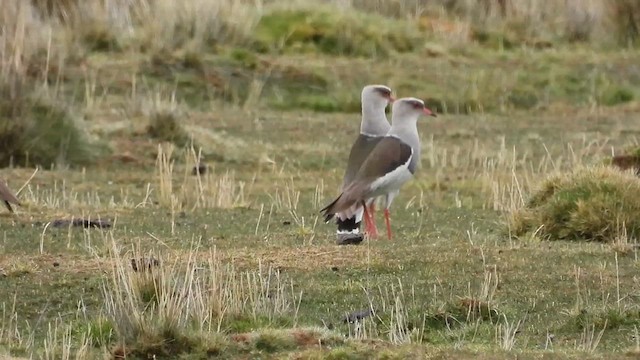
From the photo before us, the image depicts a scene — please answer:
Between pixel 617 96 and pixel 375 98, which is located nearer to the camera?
pixel 375 98

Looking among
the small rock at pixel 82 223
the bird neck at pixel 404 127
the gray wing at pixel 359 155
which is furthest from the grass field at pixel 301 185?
the bird neck at pixel 404 127

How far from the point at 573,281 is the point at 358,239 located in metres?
1.89

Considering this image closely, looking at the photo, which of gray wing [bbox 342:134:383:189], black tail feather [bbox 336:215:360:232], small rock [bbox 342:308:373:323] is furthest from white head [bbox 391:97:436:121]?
small rock [bbox 342:308:373:323]

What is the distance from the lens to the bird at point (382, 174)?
10.5 m

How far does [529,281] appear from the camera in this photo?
354 inches

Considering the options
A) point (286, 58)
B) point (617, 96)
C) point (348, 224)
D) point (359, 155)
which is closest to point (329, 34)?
point (286, 58)

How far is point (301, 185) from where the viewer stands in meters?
15.8

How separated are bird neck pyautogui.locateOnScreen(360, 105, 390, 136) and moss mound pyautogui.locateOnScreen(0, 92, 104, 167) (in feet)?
19.8

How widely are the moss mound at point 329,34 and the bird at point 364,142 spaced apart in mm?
14046

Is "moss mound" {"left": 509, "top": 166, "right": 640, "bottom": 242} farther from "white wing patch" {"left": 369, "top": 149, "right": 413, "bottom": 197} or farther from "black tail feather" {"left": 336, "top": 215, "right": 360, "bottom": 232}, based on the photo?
"black tail feather" {"left": 336, "top": 215, "right": 360, "bottom": 232}

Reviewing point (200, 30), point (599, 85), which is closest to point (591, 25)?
point (599, 85)

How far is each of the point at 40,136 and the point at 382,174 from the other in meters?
7.37

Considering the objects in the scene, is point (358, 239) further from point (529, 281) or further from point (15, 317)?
point (15, 317)

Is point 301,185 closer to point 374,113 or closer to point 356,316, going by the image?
point 374,113
